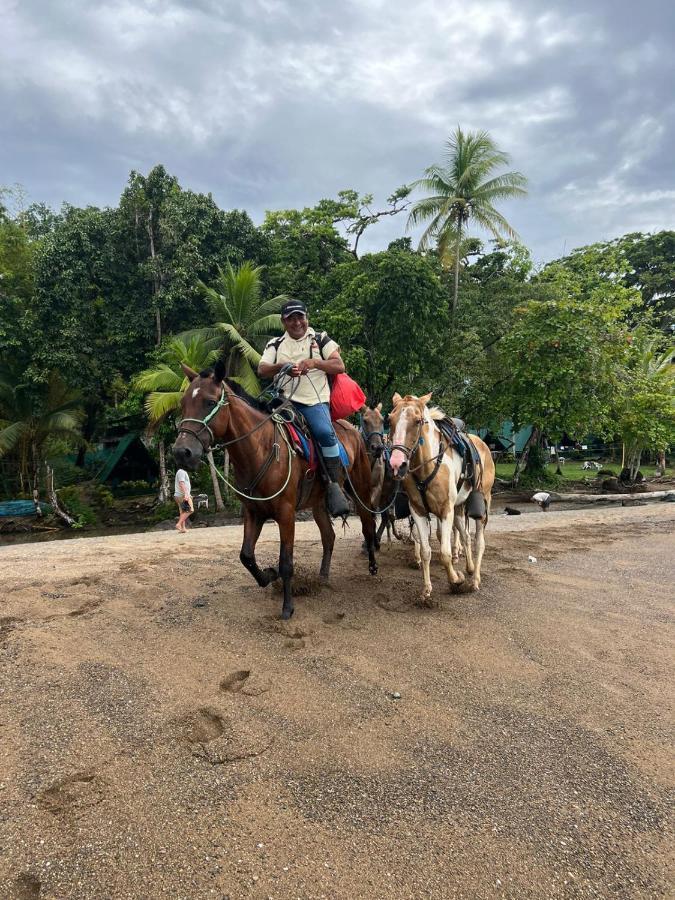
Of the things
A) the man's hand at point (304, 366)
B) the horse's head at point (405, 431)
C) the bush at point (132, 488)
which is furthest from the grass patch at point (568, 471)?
the man's hand at point (304, 366)


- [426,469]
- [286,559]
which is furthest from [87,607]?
[426,469]

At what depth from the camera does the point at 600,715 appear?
2.94 m

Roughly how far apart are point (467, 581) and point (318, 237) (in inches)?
665

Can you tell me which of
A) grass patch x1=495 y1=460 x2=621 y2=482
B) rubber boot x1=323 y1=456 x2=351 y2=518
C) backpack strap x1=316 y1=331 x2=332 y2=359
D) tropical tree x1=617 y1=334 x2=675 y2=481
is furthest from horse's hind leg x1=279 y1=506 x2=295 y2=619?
grass patch x1=495 y1=460 x2=621 y2=482

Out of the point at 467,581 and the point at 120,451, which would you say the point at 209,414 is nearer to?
the point at 467,581

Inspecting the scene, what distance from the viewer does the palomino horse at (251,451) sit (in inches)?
147

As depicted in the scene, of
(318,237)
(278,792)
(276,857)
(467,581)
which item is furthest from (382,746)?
(318,237)

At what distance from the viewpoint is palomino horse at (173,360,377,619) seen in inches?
147

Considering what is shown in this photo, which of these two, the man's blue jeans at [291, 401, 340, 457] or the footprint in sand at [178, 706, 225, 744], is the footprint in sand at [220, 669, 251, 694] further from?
the man's blue jeans at [291, 401, 340, 457]

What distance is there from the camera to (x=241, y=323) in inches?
611

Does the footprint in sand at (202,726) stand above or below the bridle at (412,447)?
below

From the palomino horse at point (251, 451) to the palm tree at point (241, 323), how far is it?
10309 millimetres

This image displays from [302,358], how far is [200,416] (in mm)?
1424

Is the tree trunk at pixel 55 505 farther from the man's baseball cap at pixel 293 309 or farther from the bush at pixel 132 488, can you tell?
the man's baseball cap at pixel 293 309
